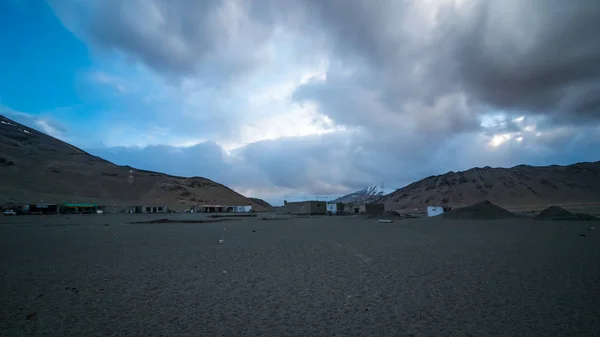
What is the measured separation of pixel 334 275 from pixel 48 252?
14424mm

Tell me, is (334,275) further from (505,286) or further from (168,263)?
(168,263)

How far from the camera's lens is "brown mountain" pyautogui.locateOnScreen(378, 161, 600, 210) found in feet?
447

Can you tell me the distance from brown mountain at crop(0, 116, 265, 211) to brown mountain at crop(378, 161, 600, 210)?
337ft

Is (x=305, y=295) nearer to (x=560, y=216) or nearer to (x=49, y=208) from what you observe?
(x=560, y=216)

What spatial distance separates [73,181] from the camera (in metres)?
131

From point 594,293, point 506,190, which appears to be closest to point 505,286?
point 594,293

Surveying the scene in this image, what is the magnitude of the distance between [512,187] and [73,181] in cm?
18606

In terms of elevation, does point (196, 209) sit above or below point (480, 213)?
above

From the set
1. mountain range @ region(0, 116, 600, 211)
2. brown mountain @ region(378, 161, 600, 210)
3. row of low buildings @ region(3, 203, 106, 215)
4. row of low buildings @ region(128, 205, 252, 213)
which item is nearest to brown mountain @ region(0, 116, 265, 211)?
mountain range @ region(0, 116, 600, 211)

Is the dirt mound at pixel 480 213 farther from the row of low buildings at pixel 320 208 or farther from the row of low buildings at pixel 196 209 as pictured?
the row of low buildings at pixel 196 209

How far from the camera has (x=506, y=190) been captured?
144 metres

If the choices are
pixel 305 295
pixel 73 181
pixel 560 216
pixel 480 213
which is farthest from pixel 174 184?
pixel 305 295

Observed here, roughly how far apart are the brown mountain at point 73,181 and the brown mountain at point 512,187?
10261 cm

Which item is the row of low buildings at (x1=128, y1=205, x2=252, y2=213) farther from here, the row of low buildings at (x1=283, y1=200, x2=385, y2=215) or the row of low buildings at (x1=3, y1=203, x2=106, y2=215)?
the row of low buildings at (x1=283, y1=200, x2=385, y2=215)
